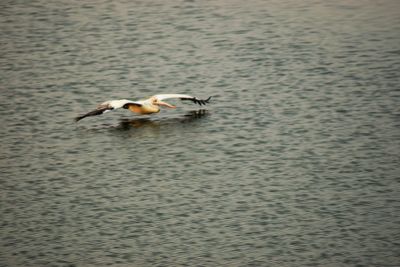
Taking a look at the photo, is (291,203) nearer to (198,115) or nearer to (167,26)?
(198,115)

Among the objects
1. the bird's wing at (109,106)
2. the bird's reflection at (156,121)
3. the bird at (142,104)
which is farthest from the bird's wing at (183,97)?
the bird's wing at (109,106)

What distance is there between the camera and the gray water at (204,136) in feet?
43.9

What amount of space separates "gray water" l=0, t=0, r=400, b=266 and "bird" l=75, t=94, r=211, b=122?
23 cm

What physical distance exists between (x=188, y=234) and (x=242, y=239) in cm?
66

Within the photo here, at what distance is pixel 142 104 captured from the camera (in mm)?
16625

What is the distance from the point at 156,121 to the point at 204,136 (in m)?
0.96

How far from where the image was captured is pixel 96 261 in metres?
13.0

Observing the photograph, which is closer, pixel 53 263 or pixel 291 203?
pixel 53 263

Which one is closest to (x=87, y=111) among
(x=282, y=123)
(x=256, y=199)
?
(x=282, y=123)

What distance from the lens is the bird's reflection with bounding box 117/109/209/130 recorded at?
16.7 m

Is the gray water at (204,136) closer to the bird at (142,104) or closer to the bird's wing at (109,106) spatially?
the bird at (142,104)

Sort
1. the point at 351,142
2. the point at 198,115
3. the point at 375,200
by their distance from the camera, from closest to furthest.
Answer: the point at 375,200 → the point at 351,142 → the point at 198,115

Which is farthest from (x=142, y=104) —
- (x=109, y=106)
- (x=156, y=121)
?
(x=109, y=106)

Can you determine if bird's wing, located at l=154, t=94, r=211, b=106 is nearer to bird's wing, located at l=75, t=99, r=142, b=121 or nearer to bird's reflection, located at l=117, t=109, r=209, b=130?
bird's reflection, located at l=117, t=109, r=209, b=130
